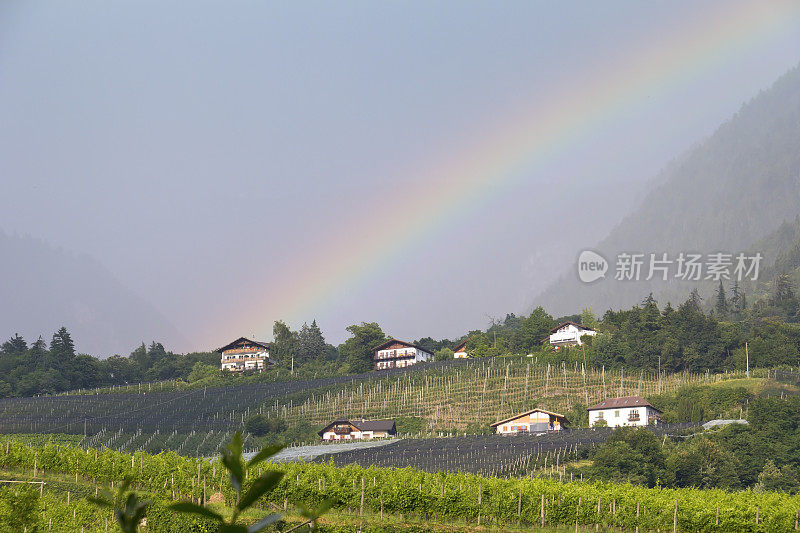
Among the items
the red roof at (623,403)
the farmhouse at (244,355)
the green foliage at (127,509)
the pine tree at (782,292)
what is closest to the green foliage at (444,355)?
the farmhouse at (244,355)

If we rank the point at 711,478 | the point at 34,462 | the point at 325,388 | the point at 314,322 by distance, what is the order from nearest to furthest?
the point at 34,462 → the point at 711,478 → the point at 325,388 → the point at 314,322

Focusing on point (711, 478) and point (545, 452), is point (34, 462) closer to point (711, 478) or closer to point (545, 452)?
point (545, 452)

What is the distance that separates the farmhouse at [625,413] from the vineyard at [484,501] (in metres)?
44.4

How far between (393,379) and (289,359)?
102ft

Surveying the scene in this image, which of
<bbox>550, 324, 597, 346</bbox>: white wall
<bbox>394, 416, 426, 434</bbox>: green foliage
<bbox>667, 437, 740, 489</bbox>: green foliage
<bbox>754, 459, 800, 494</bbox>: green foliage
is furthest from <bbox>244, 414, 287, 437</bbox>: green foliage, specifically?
<bbox>754, 459, 800, 494</bbox>: green foliage

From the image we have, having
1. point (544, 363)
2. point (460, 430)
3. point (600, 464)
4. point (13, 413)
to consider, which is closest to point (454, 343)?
point (544, 363)

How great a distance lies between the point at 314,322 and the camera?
483 ft

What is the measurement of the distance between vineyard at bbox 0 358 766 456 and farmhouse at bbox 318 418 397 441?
4.82 m

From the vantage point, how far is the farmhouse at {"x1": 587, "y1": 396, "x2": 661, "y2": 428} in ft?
260

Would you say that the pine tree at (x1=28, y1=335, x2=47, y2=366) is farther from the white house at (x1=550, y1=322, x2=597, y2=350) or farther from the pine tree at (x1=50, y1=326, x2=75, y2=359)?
the white house at (x1=550, y1=322, x2=597, y2=350)

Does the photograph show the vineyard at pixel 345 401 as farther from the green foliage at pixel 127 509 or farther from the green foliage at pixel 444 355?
the green foliage at pixel 127 509

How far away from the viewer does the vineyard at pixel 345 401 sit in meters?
85.2

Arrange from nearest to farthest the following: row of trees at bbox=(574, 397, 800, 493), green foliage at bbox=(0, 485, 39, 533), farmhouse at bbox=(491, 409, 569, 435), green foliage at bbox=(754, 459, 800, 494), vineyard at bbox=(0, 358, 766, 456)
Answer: green foliage at bbox=(0, 485, 39, 533) → green foliage at bbox=(754, 459, 800, 494) → row of trees at bbox=(574, 397, 800, 493) → farmhouse at bbox=(491, 409, 569, 435) → vineyard at bbox=(0, 358, 766, 456)

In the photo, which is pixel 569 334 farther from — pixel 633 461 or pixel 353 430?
pixel 633 461
